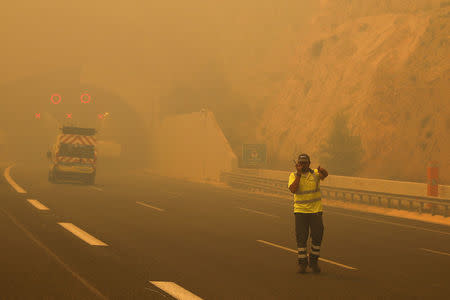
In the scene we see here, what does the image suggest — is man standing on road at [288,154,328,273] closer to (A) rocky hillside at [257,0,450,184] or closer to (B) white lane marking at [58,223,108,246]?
(B) white lane marking at [58,223,108,246]

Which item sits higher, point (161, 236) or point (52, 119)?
point (52, 119)

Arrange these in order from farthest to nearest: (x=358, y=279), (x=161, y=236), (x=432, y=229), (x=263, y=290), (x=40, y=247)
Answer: (x=432, y=229), (x=161, y=236), (x=40, y=247), (x=358, y=279), (x=263, y=290)

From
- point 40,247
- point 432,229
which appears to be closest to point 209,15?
point 432,229

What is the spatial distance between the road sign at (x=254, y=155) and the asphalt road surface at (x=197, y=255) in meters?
20.3

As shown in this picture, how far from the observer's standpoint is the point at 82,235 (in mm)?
13578

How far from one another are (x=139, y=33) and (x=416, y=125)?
1692 inches

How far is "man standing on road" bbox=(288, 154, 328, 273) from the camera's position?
10.1 meters

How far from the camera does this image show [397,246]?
14.6m

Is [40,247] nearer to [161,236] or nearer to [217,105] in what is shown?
[161,236]

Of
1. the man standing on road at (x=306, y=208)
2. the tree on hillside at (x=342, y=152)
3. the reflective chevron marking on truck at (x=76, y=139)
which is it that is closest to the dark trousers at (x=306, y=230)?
the man standing on road at (x=306, y=208)

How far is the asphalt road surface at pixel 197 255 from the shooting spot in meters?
8.73

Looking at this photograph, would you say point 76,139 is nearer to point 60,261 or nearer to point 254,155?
point 254,155

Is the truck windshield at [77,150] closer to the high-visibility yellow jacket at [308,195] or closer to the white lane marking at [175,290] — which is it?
the high-visibility yellow jacket at [308,195]

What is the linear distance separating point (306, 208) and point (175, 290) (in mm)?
2706
